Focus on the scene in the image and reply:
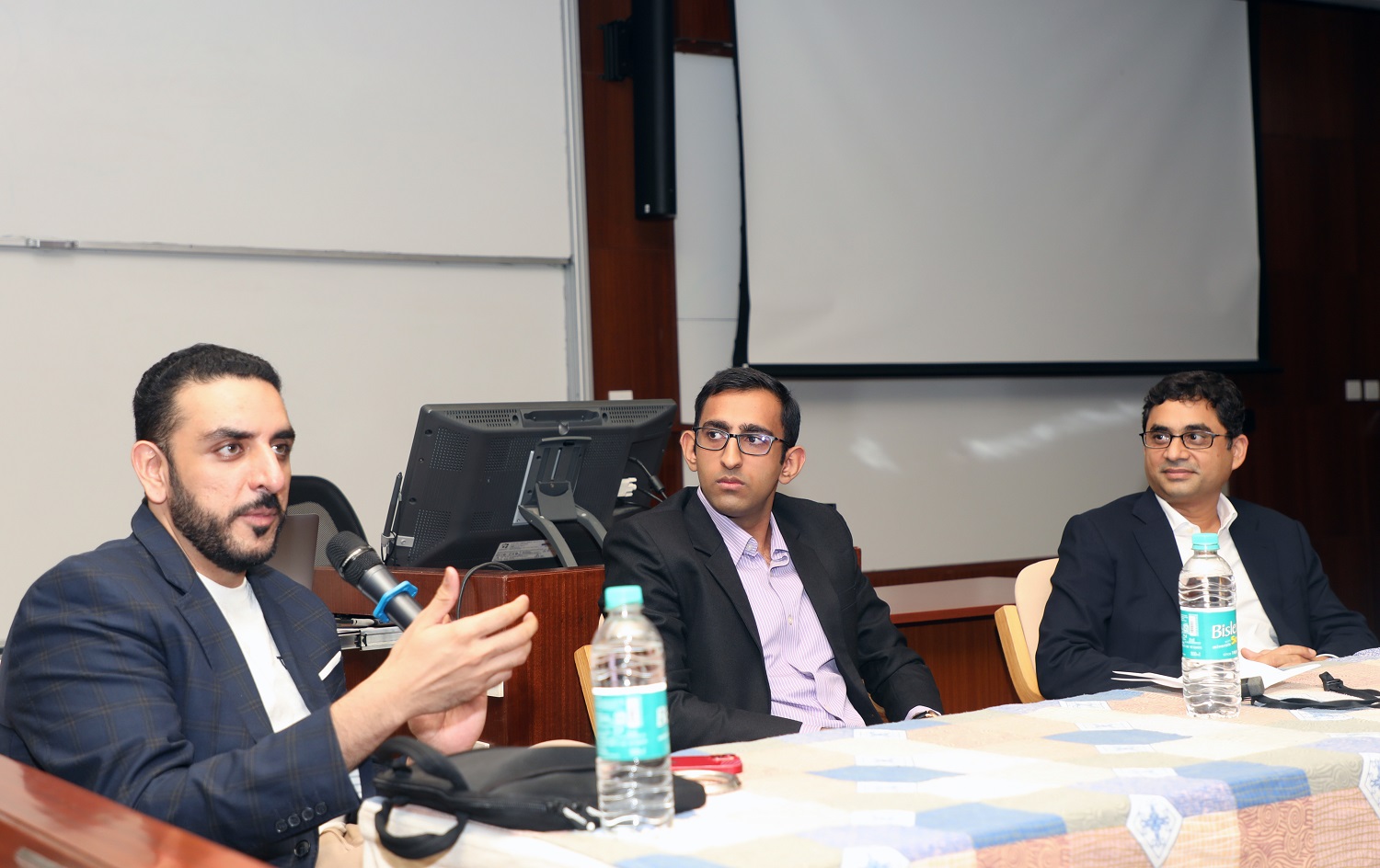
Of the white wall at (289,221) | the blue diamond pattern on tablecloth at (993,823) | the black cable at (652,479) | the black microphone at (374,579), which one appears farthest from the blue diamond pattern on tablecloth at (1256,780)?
the white wall at (289,221)

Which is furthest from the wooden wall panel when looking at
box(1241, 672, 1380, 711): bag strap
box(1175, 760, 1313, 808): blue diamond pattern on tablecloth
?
box(1175, 760, 1313, 808): blue diamond pattern on tablecloth

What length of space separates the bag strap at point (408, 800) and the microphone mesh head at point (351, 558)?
1.16 ft

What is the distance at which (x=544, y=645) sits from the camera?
8.25 ft

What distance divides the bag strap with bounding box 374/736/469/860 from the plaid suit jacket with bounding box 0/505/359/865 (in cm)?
21

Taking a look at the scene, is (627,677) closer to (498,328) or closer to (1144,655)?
(1144,655)

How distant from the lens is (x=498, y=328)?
483cm

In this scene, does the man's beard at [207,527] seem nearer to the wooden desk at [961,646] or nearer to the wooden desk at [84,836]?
the wooden desk at [84,836]

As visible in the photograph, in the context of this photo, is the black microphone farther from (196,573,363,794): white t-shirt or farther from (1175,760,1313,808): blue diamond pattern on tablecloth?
(1175,760,1313,808): blue diamond pattern on tablecloth

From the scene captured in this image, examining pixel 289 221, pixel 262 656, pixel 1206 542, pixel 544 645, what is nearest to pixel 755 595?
pixel 544 645

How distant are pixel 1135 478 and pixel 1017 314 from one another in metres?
1.03

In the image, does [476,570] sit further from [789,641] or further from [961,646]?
[961,646]

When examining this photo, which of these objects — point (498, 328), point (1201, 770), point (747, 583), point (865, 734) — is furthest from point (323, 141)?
point (1201, 770)

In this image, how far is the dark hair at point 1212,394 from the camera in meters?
2.78

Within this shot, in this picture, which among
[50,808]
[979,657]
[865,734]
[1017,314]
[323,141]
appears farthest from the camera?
[1017,314]
